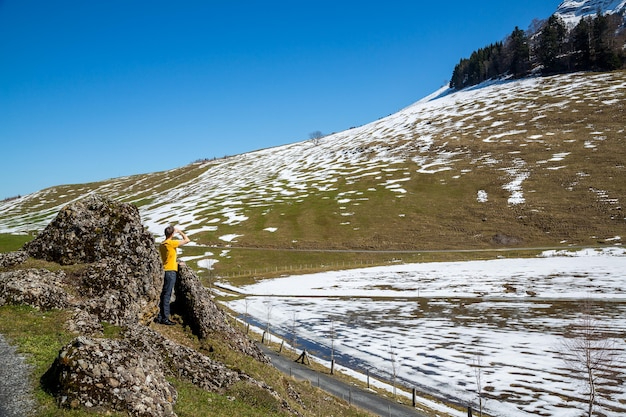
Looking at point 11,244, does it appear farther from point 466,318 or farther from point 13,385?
point 13,385

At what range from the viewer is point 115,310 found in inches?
643

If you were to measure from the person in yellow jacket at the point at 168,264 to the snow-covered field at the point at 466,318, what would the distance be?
28.8 m

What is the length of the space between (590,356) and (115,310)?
3653 centimetres

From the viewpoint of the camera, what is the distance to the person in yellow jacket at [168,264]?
18281 mm

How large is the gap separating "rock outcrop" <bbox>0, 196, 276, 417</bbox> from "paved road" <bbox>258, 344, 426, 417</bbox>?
1552cm

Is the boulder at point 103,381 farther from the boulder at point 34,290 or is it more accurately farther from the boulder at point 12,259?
the boulder at point 12,259

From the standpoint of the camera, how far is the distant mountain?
107m

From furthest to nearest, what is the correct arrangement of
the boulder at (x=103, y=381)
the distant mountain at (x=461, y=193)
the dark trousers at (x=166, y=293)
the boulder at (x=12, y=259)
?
the distant mountain at (x=461, y=193)
the dark trousers at (x=166, y=293)
the boulder at (x=12, y=259)
the boulder at (x=103, y=381)

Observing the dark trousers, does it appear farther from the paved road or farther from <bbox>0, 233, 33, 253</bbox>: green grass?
<bbox>0, 233, 33, 253</bbox>: green grass

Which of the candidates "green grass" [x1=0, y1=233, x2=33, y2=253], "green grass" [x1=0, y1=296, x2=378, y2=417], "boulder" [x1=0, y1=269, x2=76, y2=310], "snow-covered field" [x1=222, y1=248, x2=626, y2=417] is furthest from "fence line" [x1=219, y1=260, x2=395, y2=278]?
"green grass" [x1=0, y1=296, x2=378, y2=417]

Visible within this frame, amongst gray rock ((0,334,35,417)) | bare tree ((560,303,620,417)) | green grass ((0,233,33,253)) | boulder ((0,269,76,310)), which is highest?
boulder ((0,269,76,310))

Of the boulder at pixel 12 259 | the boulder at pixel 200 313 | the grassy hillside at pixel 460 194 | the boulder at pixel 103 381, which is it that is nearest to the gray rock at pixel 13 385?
the boulder at pixel 103 381

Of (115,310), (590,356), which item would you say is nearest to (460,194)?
(590,356)

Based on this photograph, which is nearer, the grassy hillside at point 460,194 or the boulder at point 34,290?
the boulder at point 34,290
